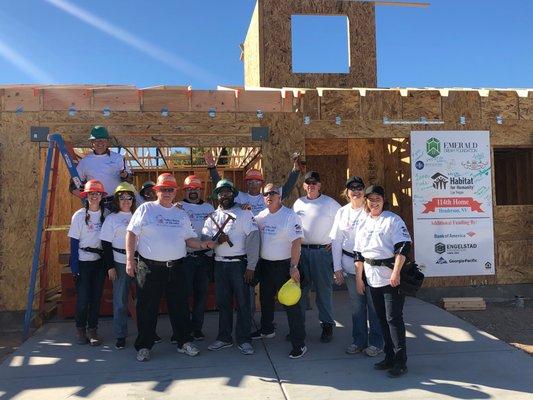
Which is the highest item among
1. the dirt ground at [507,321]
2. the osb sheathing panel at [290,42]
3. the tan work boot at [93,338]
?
the osb sheathing panel at [290,42]

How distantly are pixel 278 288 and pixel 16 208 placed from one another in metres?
4.15

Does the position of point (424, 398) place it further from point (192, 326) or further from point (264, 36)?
point (264, 36)

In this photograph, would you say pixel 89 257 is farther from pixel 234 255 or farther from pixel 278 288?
pixel 278 288

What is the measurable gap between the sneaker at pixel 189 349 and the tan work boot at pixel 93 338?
1073 millimetres

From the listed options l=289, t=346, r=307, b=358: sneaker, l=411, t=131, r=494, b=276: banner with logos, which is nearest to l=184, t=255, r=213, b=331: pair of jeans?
l=289, t=346, r=307, b=358: sneaker

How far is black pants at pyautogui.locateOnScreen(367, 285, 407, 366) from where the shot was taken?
13.4 feet

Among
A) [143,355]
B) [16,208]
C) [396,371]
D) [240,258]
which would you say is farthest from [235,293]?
[16,208]

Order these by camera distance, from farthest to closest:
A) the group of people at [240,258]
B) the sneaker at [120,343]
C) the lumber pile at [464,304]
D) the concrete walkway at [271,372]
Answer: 1. the lumber pile at [464,304]
2. the sneaker at [120,343]
3. the group of people at [240,258]
4. the concrete walkway at [271,372]

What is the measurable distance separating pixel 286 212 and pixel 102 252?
215 centimetres

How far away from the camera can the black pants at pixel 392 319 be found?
13.4 ft

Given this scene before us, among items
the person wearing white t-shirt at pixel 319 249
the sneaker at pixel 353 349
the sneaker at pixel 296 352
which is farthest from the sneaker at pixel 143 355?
the sneaker at pixel 353 349

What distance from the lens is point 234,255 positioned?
4.78m

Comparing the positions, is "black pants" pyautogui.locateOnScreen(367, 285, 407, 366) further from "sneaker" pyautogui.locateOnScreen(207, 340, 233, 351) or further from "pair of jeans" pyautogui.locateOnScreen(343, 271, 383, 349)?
"sneaker" pyautogui.locateOnScreen(207, 340, 233, 351)

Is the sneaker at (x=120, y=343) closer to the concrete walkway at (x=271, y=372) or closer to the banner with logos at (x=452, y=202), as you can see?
the concrete walkway at (x=271, y=372)
